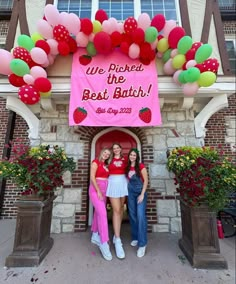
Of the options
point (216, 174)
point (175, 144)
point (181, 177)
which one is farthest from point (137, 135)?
point (216, 174)

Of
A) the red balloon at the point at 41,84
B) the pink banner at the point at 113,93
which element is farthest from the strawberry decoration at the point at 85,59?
the red balloon at the point at 41,84

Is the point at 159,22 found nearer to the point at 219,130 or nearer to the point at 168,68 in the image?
the point at 168,68

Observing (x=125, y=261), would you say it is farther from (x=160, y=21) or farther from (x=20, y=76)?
(x=160, y=21)

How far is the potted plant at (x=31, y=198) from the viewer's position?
7.61 ft

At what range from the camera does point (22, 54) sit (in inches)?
Result: 114

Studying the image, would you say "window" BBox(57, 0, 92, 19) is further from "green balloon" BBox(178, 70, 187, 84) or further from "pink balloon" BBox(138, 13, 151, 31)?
"green balloon" BBox(178, 70, 187, 84)

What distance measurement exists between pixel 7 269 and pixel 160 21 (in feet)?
15.7

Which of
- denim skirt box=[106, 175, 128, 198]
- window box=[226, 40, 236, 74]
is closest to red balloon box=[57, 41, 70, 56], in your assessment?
denim skirt box=[106, 175, 128, 198]

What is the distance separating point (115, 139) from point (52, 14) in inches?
108

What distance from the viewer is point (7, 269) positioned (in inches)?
86.7

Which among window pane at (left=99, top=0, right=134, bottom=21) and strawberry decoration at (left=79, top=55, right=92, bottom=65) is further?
window pane at (left=99, top=0, right=134, bottom=21)

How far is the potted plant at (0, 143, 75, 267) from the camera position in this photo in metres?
2.32

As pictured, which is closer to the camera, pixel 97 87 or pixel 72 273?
pixel 72 273

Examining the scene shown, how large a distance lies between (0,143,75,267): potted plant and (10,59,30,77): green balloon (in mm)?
1382
